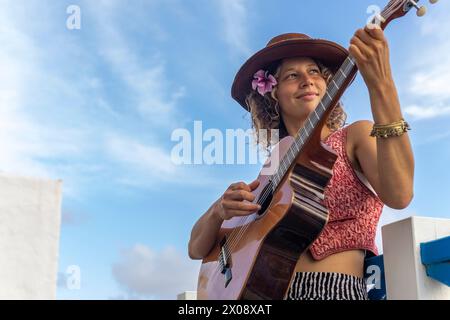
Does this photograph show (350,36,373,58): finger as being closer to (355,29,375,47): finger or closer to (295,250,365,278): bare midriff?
(355,29,375,47): finger

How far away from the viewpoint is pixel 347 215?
2365 millimetres

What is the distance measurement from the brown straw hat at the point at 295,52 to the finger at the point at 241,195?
67 cm

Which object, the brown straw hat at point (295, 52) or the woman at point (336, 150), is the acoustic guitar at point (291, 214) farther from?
the brown straw hat at point (295, 52)

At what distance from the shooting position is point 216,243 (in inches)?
115

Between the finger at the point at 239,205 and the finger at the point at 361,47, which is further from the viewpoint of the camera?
the finger at the point at 239,205

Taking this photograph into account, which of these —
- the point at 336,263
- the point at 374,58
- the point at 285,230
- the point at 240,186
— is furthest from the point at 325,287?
the point at 374,58

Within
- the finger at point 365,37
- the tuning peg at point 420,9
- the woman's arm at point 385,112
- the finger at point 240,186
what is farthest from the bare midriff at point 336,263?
the tuning peg at point 420,9

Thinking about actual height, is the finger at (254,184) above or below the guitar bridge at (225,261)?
above

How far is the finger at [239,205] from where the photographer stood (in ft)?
8.34

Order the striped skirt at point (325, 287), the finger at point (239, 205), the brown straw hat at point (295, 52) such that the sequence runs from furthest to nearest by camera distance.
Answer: the brown straw hat at point (295, 52)
the finger at point (239, 205)
the striped skirt at point (325, 287)

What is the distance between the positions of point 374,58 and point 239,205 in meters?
0.84
